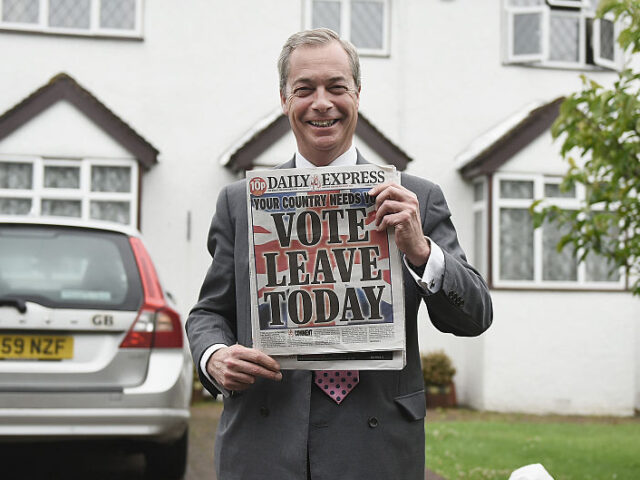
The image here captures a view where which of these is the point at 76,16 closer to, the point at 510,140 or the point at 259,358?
the point at 510,140

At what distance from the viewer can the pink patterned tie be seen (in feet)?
7.32

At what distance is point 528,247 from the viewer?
12883 millimetres

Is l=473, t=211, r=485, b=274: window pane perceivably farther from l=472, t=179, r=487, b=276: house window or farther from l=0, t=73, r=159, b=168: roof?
l=0, t=73, r=159, b=168: roof

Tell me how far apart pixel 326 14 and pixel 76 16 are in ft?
11.6

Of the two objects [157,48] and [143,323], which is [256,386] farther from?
[157,48]

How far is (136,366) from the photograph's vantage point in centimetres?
555

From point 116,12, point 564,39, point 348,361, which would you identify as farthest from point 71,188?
point 348,361

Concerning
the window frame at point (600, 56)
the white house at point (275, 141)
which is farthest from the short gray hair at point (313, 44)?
the window frame at point (600, 56)

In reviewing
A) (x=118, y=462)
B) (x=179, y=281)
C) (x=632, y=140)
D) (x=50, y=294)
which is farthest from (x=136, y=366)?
(x=179, y=281)

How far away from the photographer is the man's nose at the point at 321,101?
2.26 m

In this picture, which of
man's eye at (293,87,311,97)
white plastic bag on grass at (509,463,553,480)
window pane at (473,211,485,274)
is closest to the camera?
white plastic bag on grass at (509,463,553,480)

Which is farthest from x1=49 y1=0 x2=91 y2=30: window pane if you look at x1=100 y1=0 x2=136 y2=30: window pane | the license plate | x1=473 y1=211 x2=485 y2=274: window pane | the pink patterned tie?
the pink patterned tie

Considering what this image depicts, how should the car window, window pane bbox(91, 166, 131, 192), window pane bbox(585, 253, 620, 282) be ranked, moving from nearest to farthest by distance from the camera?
the car window, window pane bbox(91, 166, 131, 192), window pane bbox(585, 253, 620, 282)

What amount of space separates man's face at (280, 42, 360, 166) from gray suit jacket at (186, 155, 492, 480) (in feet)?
0.71
